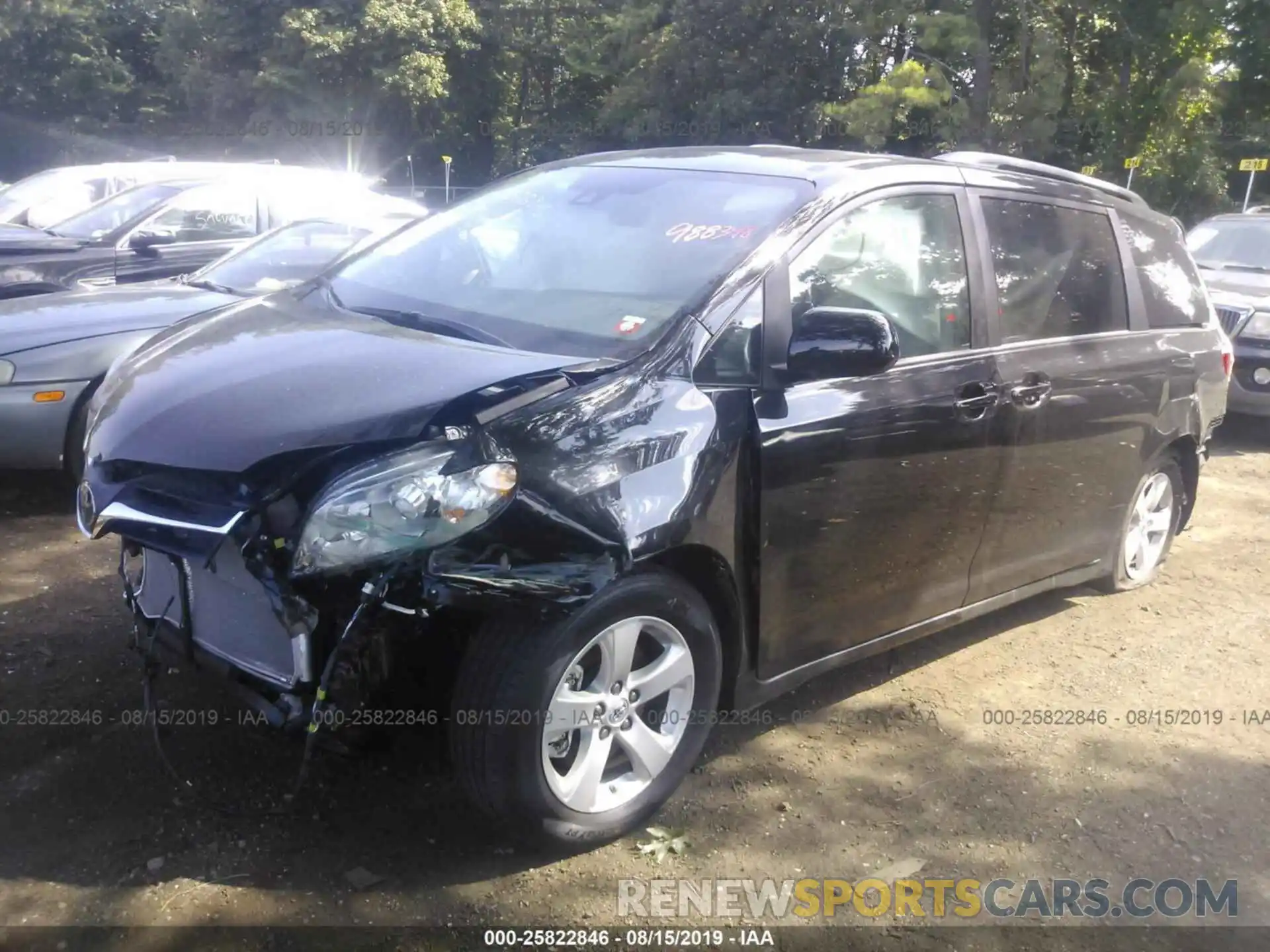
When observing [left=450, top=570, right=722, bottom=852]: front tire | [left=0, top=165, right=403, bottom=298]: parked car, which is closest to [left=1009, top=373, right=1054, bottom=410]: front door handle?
[left=450, top=570, right=722, bottom=852]: front tire

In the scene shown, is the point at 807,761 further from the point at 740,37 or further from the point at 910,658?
the point at 740,37

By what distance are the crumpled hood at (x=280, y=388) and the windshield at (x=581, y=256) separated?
0.74 ft

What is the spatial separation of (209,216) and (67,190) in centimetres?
285

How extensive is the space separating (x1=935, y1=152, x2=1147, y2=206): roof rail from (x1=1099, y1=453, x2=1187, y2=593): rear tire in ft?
3.86

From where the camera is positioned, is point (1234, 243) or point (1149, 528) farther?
point (1234, 243)

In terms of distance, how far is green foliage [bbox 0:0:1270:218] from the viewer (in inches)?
920

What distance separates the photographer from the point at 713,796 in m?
3.38

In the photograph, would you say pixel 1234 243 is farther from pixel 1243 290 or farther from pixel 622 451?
pixel 622 451

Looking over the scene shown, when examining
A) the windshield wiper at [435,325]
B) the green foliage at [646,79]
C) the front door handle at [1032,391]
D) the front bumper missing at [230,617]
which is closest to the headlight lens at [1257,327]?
the front door handle at [1032,391]

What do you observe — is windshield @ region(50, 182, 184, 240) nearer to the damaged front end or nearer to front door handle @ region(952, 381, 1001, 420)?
the damaged front end

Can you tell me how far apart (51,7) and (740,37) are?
26991 mm

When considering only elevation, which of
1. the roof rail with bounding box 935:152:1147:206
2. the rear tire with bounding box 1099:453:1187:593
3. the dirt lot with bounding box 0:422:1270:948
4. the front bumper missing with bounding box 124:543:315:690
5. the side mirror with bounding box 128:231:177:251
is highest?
the roof rail with bounding box 935:152:1147:206

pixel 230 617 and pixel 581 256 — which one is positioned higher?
pixel 581 256

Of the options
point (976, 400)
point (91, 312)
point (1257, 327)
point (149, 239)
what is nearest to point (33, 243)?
point (149, 239)
